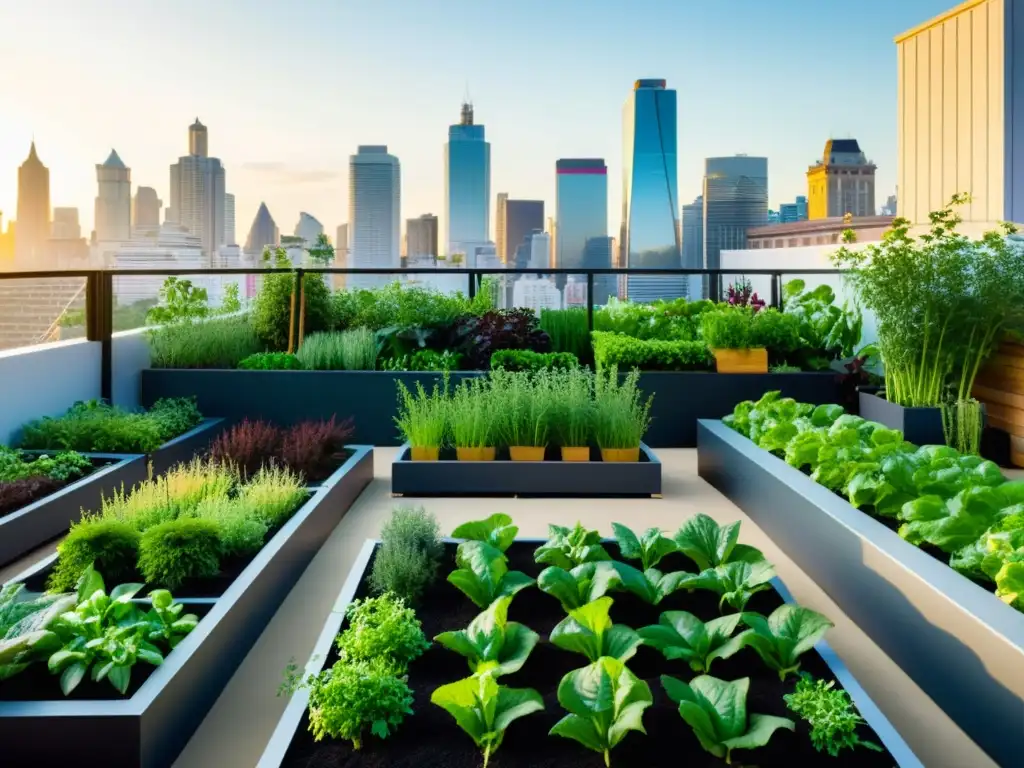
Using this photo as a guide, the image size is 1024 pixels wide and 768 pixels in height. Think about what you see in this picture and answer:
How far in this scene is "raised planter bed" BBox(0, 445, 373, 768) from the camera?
2342 mm

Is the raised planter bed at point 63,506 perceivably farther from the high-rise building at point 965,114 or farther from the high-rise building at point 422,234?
the high-rise building at point 422,234

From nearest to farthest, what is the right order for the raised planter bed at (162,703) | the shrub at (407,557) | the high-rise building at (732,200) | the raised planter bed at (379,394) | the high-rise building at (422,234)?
1. the raised planter bed at (162,703)
2. the shrub at (407,557)
3. the raised planter bed at (379,394)
4. the high-rise building at (422,234)
5. the high-rise building at (732,200)

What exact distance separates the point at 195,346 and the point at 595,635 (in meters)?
6.23

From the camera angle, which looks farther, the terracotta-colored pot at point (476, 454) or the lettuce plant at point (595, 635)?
the terracotta-colored pot at point (476, 454)

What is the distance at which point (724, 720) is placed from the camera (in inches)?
89.3

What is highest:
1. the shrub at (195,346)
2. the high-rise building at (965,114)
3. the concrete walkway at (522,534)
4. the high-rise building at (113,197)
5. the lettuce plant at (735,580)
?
the high-rise building at (113,197)

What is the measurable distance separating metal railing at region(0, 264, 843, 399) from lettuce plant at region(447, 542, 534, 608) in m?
5.05

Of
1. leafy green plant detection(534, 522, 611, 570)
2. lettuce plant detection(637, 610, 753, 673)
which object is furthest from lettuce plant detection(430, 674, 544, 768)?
leafy green plant detection(534, 522, 611, 570)

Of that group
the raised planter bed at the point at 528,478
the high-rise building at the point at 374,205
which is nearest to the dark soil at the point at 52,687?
the raised planter bed at the point at 528,478

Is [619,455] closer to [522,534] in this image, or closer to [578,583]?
[522,534]

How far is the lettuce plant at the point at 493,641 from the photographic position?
267 centimetres

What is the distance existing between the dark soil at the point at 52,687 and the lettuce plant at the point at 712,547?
1887mm

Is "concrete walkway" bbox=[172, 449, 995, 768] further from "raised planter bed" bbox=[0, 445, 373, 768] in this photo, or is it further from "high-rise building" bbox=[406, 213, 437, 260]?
"high-rise building" bbox=[406, 213, 437, 260]

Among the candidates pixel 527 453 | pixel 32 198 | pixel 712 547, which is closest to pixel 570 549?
pixel 712 547
